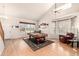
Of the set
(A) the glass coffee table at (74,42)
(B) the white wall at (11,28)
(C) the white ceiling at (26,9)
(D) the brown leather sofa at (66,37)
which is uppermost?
(C) the white ceiling at (26,9)

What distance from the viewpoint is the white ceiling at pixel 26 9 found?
2223 millimetres

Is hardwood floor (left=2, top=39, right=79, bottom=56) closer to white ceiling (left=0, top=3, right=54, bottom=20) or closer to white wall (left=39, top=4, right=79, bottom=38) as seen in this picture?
white wall (left=39, top=4, right=79, bottom=38)

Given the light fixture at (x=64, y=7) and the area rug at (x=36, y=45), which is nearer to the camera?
the light fixture at (x=64, y=7)

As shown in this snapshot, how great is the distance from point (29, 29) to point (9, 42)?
558 millimetres

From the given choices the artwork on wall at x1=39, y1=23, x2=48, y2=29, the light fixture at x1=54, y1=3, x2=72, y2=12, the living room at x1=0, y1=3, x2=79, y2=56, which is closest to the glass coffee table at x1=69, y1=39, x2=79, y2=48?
the living room at x1=0, y1=3, x2=79, y2=56

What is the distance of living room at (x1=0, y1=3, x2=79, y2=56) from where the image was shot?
223cm

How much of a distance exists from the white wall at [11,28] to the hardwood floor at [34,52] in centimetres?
12

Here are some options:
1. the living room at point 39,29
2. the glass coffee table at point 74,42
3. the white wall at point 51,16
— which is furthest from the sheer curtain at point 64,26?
the glass coffee table at point 74,42

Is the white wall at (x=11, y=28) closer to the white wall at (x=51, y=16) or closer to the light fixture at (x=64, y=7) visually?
the white wall at (x=51, y=16)

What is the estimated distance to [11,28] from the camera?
7.45 feet

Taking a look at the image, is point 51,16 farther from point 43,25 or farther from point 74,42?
point 74,42

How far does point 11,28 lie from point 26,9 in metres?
0.57

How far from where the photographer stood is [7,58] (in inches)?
88.1

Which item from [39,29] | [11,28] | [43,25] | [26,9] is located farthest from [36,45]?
[26,9]
